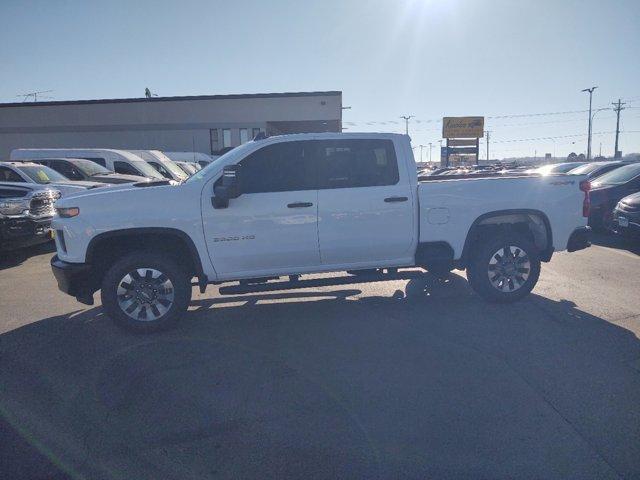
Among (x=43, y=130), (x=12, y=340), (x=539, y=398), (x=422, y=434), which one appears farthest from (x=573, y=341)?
(x=43, y=130)

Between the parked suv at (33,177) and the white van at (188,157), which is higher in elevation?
the white van at (188,157)

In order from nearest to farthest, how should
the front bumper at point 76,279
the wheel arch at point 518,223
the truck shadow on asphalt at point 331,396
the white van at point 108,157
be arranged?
the truck shadow on asphalt at point 331,396
the front bumper at point 76,279
the wheel arch at point 518,223
the white van at point 108,157

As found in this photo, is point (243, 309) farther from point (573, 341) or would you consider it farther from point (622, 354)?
point (622, 354)

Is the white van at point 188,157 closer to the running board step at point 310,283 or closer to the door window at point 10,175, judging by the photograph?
the door window at point 10,175

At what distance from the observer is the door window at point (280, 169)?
4953mm

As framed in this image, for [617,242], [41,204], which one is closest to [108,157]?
[41,204]

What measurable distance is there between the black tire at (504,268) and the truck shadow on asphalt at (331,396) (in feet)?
0.99

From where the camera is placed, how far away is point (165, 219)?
470 centimetres

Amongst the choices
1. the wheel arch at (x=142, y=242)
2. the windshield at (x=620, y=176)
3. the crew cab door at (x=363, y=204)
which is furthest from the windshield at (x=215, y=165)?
the windshield at (x=620, y=176)

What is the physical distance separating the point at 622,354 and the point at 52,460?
460 centimetres

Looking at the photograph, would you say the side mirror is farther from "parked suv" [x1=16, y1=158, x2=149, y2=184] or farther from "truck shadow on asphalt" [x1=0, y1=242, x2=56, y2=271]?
"parked suv" [x1=16, y1=158, x2=149, y2=184]

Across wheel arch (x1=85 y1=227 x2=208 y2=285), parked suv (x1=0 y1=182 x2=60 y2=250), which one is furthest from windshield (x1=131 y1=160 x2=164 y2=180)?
A: wheel arch (x1=85 y1=227 x2=208 y2=285)

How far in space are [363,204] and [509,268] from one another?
209 cm

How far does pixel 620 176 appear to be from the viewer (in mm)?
10789
